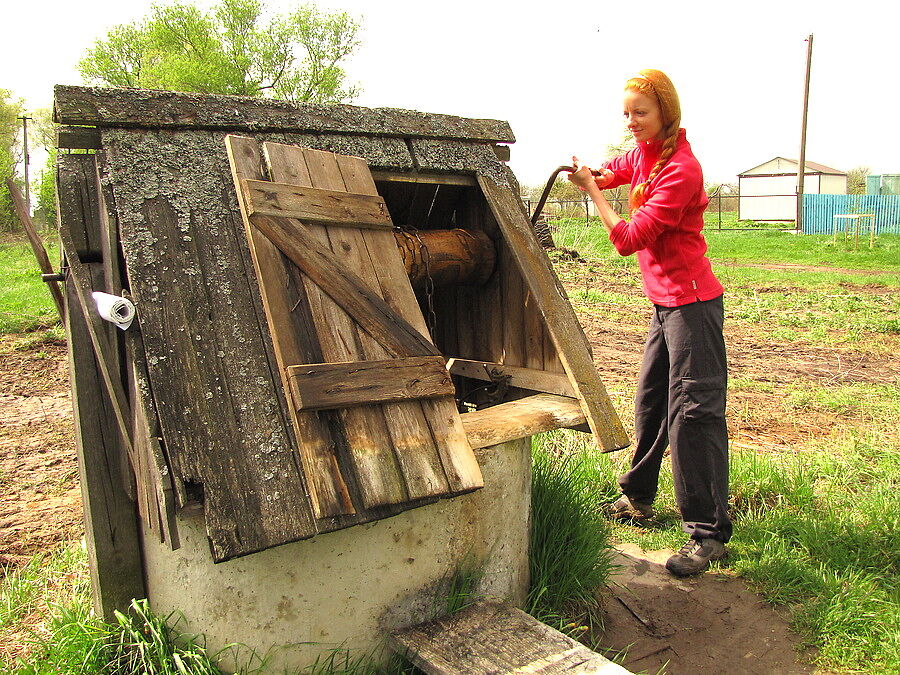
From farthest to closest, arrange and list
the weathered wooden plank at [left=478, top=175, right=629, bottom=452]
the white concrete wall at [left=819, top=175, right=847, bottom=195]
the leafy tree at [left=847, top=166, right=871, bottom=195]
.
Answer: the leafy tree at [left=847, top=166, right=871, bottom=195] → the white concrete wall at [left=819, top=175, right=847, bottom=195] → the weathered wooden plank at [left=478, top=175, right=629, bottom=452]

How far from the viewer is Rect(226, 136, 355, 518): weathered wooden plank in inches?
89.4

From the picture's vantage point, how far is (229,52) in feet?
132

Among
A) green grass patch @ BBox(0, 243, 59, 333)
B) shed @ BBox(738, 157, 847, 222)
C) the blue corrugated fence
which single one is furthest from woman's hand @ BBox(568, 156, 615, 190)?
shed @ BBox(738, 157, 847, 222)

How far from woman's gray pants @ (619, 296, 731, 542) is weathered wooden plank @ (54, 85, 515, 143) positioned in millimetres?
1350

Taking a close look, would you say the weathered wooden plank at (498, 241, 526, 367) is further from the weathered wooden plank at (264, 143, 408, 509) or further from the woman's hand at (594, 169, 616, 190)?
the weathered wooden plank at (264, 143, 408, 509)

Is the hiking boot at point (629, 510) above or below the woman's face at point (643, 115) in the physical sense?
below

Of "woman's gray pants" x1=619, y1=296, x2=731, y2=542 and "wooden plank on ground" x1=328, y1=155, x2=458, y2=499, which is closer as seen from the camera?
"wooden plank on ground" x1=328, y1=155, x2=458, y2=499

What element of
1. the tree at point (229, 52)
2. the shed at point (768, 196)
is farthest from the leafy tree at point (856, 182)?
the tree at point (229, 52)

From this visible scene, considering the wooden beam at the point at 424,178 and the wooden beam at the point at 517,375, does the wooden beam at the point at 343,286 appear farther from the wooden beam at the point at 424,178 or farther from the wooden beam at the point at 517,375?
the wooden beam at the point at 517,375

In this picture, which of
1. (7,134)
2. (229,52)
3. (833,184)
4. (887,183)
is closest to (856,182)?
(833,184)

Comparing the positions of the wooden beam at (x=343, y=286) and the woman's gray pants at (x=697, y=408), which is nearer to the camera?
the wooden beam at (x=343, y=286)

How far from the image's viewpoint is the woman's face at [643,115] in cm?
332

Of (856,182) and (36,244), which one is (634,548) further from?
(856,182)

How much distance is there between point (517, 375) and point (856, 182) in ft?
202
